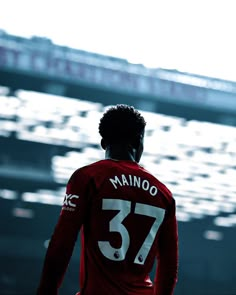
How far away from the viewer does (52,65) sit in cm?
3119

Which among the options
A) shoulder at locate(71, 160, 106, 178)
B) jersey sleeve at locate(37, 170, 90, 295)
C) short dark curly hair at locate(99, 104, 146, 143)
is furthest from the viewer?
short dark curly hair at locate(99, 104, 146, 143)

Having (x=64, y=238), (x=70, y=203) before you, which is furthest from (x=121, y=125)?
(x=64, y=238)

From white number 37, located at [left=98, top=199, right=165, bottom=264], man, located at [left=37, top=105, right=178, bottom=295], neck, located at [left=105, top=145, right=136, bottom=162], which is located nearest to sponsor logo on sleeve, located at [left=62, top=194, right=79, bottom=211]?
man, located at [left=37, top=105, right=178, bottom=295]

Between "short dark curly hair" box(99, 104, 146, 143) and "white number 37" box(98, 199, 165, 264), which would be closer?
"white number 37" box(98, 199, 165, 264)

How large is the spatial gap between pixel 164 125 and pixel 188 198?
48.6 feet

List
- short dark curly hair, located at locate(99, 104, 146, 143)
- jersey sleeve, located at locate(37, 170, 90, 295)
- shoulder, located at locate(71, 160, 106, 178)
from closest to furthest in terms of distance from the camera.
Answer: jersey sleeve, located at locate(37, 170, 90, 295) → shoulder, located at locate(71, 160, 106, 178) → short dark curly hair, located at locate(99, 104, 146, 143)

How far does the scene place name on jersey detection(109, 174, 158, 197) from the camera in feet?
9.36

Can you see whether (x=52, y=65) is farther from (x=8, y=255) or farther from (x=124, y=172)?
(x=124, y=172)

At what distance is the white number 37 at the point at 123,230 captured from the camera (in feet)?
9.04

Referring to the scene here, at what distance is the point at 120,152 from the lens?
2.96 meters

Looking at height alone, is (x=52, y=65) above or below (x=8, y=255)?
above

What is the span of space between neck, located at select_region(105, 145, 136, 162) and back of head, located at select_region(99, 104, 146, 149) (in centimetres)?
3

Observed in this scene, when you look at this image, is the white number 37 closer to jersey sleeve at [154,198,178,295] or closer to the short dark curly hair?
jersey sleeve at [154,198,178,295]

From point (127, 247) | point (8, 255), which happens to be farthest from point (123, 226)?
point (8, 255)
